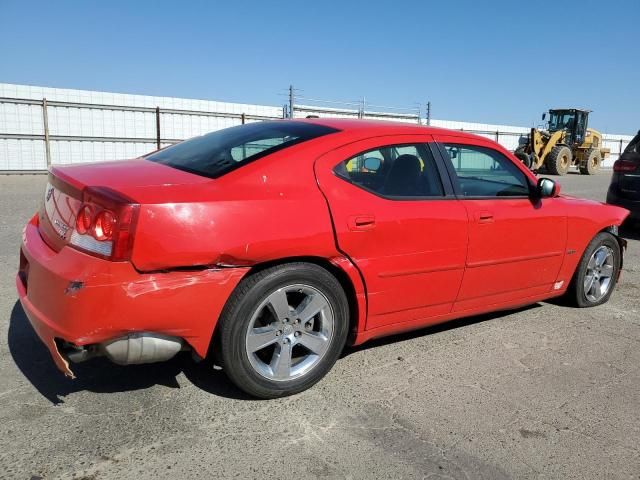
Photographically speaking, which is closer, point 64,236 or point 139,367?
point 64,236

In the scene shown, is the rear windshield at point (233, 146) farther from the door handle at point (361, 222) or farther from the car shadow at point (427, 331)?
the car shadow at point (427, 331)

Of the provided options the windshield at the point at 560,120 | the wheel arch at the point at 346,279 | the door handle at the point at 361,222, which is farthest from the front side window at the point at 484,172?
the windshield at the point at 560,120

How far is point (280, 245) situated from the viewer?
8.73ft

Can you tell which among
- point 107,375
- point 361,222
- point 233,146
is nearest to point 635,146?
point 361,222

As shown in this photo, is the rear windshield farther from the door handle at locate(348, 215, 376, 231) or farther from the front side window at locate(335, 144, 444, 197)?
the door handle at locate(348, 215, 376, 231)

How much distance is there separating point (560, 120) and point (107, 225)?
2477 cm

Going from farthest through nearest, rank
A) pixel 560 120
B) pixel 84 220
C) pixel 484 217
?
pixel 560 120 → pixel 484 217 → pixel 84 220

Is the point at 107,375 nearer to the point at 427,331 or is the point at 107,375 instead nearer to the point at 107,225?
the point at 107,225

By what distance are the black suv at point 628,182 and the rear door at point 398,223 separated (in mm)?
5542

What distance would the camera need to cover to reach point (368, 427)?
2.62 m

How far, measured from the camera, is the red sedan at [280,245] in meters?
2.40

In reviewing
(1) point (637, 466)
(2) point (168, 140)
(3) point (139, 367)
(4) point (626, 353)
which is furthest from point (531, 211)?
(2) point (168, 140)

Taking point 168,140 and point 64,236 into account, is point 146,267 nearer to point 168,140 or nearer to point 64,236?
point 64,236

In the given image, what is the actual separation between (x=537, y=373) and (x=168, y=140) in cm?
1718
